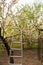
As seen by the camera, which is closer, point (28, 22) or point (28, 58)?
point (28, 22)

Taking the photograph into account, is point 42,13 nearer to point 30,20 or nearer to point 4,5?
point 30,20

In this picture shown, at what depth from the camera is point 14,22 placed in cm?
740

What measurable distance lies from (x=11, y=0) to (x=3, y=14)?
2.00 ft

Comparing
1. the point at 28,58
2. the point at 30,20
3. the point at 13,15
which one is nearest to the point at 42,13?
the point at 30,20

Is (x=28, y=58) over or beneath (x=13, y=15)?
beneath

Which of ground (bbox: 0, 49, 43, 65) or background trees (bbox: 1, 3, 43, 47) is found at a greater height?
background trees (bbox: 1, 3, 43, 47)

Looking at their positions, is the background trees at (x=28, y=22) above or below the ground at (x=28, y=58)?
above

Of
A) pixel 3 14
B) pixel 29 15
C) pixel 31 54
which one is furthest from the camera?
pixel 31 54

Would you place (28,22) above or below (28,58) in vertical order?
above

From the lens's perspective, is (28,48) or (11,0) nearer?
(11,0)

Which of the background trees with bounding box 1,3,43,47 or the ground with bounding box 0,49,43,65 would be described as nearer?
the background trees with bounding box 1,3,43,47

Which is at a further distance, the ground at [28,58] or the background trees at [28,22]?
the ground at [28,58]

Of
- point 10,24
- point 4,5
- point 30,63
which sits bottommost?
point 30,63

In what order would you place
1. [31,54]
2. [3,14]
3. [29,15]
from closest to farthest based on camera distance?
[3,14] < [29,15] < [31,54]
